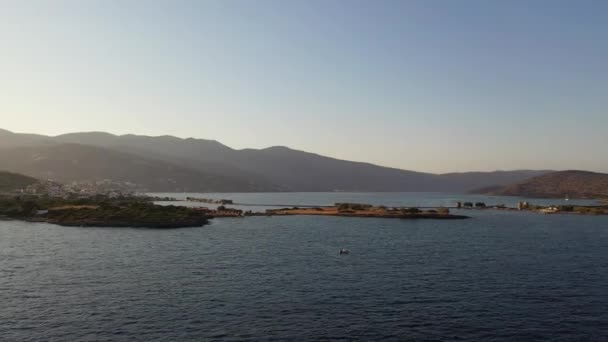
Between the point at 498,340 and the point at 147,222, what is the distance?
12608cm

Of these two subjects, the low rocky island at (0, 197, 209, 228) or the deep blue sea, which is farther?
the low rocky island at (0, 197, 209, 228)

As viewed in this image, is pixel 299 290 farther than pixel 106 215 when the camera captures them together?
No

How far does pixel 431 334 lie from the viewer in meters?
41.9

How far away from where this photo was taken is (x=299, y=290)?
5800cm

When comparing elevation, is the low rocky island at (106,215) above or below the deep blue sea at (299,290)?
above

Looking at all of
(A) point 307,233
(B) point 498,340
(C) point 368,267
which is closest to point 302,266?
(C) point 368,267

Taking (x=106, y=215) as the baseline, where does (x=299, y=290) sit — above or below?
below

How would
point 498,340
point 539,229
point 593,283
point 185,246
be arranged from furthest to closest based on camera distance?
point 539,229 → point 185,246 → point 593,283 → point 498,340

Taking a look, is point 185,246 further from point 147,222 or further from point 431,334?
point 431,334

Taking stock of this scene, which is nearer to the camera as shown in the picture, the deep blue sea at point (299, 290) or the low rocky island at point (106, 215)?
the deep blue sea at point (299, 290)

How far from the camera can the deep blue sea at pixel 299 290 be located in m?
43.1

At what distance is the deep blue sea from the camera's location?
43.1 metres

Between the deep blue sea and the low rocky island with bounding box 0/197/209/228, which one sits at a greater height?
the low rocky island with bounding box 0/197/209/228

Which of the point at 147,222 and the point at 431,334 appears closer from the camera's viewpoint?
the point at 431,334
